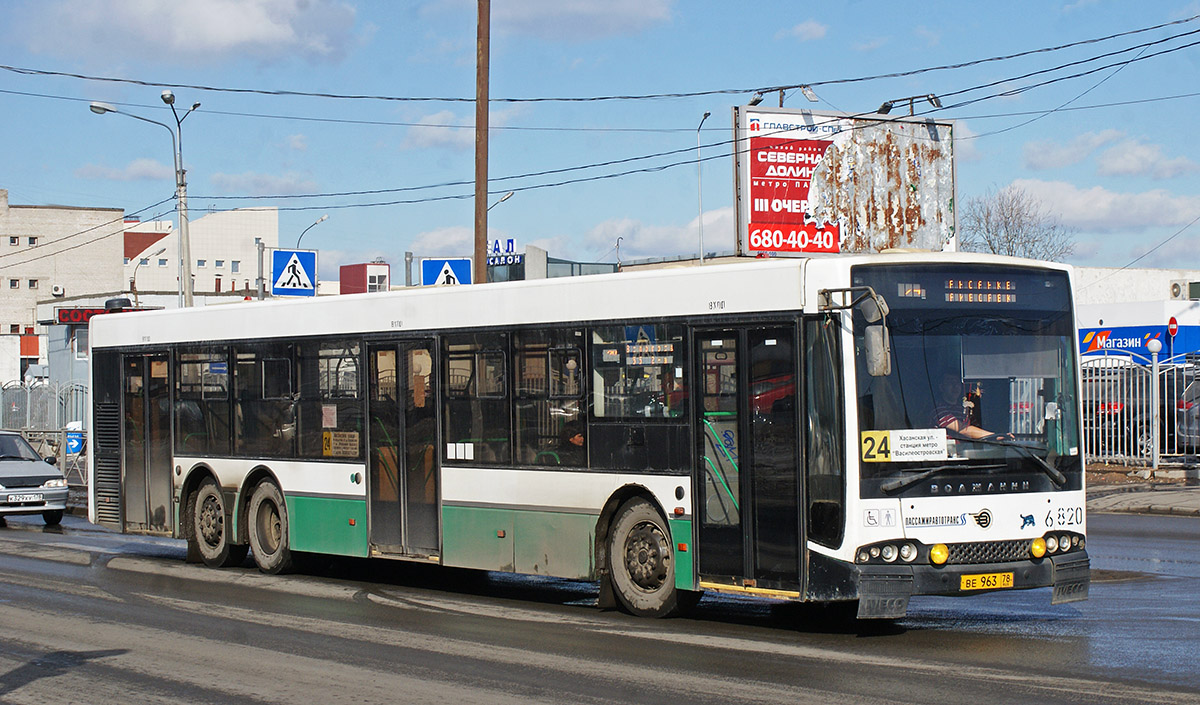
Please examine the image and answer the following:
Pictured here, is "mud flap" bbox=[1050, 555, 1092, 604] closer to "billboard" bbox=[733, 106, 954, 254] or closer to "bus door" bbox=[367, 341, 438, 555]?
"bus door" bbox=[367, 341, 438, 555]

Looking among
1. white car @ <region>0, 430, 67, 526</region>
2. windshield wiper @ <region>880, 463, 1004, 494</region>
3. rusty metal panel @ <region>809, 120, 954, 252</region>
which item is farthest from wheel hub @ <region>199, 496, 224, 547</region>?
rusty metal panel @ <region>809, 120, 954, 252</region>

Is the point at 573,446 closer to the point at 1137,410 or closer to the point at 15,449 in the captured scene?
the point at 15,449

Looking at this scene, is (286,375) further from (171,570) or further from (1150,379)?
(1150,379)

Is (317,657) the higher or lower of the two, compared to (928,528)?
lower

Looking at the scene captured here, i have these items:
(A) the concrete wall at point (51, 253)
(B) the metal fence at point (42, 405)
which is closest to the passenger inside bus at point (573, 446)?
(B) the metal fence at point (42, 405)

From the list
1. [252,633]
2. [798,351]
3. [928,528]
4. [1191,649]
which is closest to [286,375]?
[252,633]

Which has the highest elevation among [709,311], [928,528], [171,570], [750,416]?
[709,311]

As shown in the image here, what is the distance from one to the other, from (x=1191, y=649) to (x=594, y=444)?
5.07 metres

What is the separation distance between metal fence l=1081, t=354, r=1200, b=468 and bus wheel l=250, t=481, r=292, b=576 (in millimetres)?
18515

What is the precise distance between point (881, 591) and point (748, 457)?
1.54m

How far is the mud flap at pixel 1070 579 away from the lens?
10750 mm

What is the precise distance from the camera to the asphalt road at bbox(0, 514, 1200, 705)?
8.76 meters

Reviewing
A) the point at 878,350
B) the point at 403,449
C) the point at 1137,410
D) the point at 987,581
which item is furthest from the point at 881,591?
the point at 1137,410

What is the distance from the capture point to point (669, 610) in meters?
11.9
